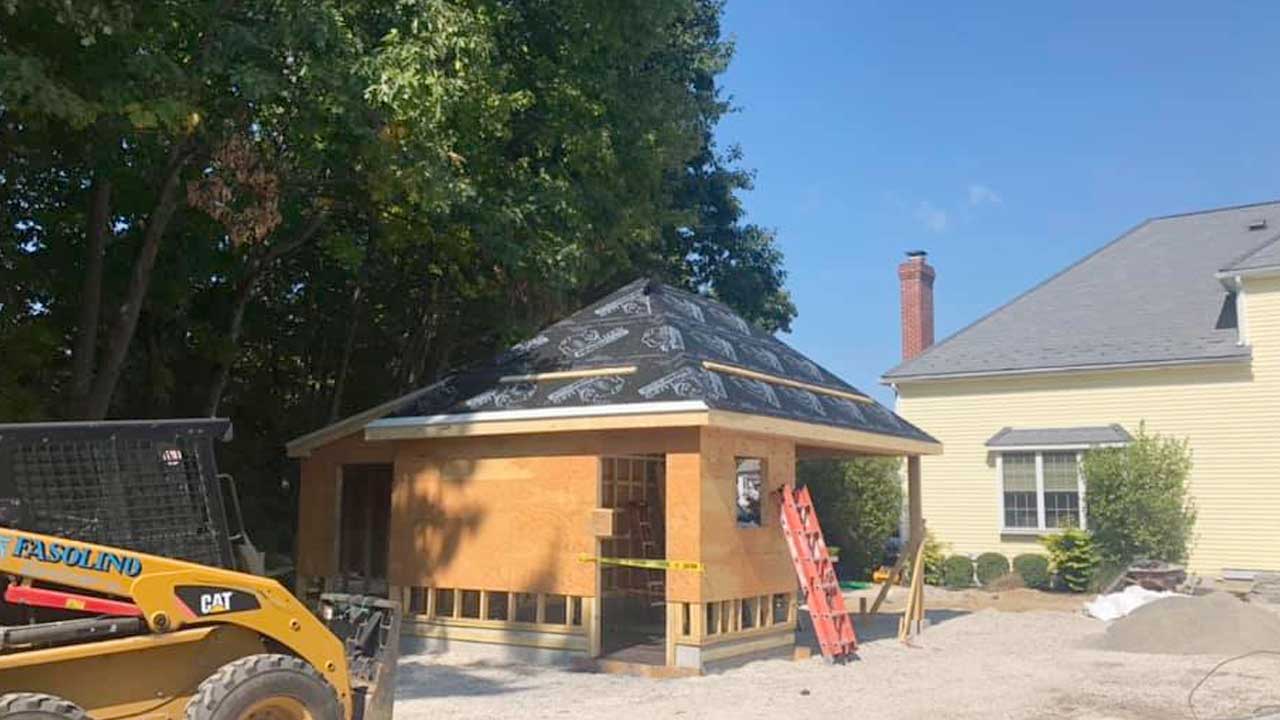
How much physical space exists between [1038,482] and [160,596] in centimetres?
2184

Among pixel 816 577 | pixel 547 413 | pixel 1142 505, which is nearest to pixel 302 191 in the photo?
pixel 547 413

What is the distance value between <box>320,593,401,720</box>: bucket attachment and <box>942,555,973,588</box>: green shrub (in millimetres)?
19200

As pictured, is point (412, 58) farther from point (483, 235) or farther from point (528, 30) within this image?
point (528, 30)

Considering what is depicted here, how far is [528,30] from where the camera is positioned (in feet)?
56.5

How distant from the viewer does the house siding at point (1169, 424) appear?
72.4 feet

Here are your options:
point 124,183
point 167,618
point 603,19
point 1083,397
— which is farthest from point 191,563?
point 1083,397

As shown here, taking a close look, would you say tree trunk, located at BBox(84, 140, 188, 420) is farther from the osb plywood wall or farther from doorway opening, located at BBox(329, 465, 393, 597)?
doorway opening, located at BBox(329, 465, 393, 597)

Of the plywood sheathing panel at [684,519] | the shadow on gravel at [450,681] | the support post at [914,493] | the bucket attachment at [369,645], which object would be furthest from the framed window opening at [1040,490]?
the bucket attachment at [369,645]

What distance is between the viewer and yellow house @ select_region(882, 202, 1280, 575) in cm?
2222

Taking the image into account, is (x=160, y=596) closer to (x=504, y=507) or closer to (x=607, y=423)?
(x=607, y=423)

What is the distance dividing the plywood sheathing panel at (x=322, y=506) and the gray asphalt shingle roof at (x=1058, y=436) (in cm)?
1606

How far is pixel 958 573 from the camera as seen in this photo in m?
24.3

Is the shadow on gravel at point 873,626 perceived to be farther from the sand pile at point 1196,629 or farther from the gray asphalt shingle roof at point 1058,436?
the gray asphalt shingle roof at point 1058,436

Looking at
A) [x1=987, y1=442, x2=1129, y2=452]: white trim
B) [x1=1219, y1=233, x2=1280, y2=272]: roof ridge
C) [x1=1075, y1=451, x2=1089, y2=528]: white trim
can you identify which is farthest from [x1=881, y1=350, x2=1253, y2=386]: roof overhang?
[x1=1075, y1=451, x2=1089, y2=528]: white trim
